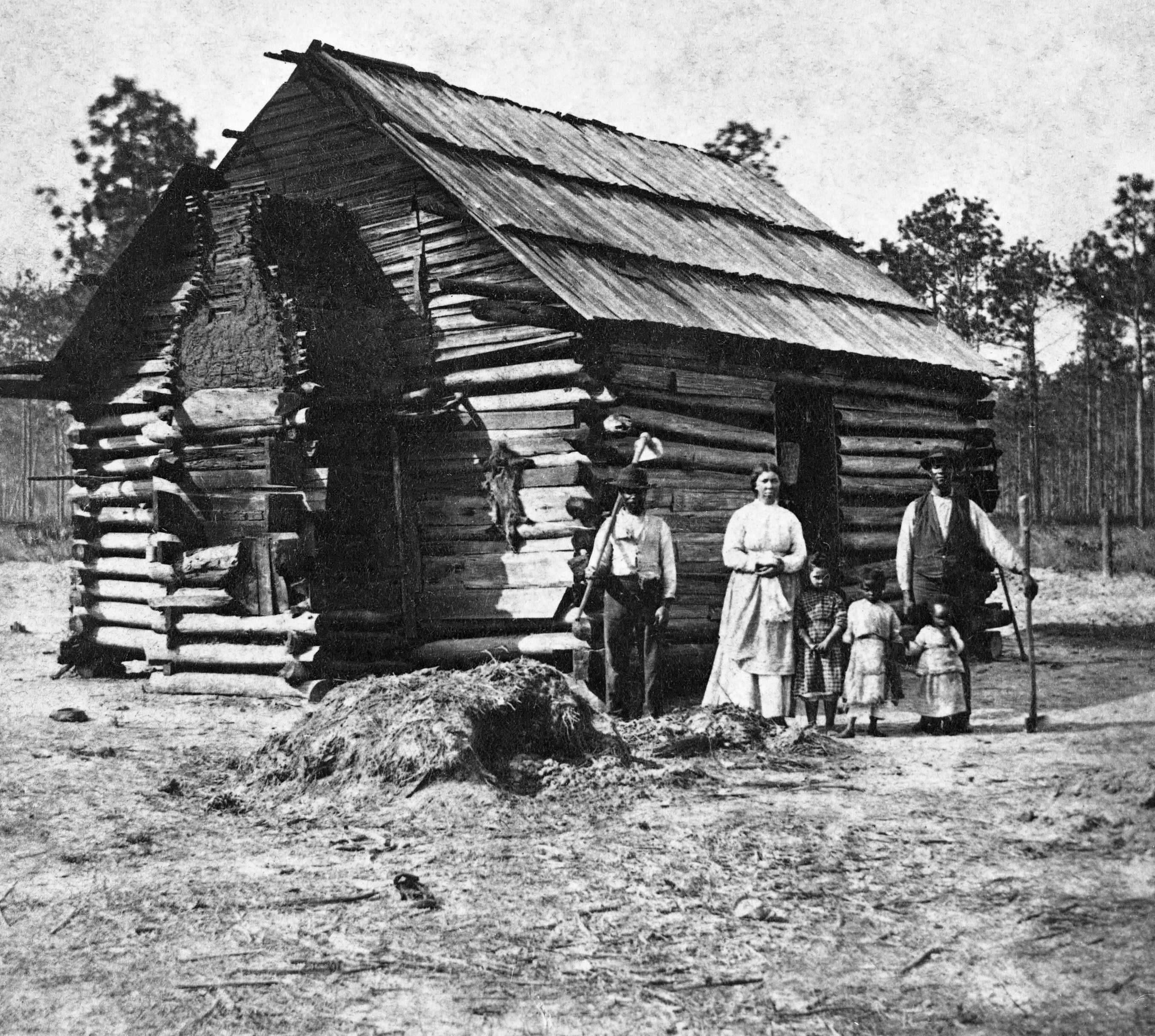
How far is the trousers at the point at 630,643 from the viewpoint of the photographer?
30.4ft

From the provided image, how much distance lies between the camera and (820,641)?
8914 mm

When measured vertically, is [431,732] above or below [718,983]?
above

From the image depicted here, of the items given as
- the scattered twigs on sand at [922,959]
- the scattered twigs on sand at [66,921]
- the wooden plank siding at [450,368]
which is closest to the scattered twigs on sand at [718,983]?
the scattered twigs on sand at [922,959]

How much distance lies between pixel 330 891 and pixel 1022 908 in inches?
109

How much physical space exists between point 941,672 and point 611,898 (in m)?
4.48

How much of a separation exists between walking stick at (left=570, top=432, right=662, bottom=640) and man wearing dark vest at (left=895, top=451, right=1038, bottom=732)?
7.17 feet

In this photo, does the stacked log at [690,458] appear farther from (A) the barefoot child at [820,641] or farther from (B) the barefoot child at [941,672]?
(B) the barefoot child at [941,672]

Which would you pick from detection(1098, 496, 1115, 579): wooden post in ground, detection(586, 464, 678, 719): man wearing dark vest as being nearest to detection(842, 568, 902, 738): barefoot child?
detection(586, 464, 678, 719): man wearing dark vest

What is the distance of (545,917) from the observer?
4629 mm

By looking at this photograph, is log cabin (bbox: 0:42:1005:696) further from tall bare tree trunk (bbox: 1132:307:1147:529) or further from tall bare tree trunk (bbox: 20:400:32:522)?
tall bare tree trunk (bbox: 20:400:32:522)

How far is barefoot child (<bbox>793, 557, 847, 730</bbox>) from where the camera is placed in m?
8.90

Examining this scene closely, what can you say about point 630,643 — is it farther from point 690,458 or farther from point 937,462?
point 690,458

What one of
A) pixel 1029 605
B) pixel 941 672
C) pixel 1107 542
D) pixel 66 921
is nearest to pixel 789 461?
pixel 941 672

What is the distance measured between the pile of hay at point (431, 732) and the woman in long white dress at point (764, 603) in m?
1.71
